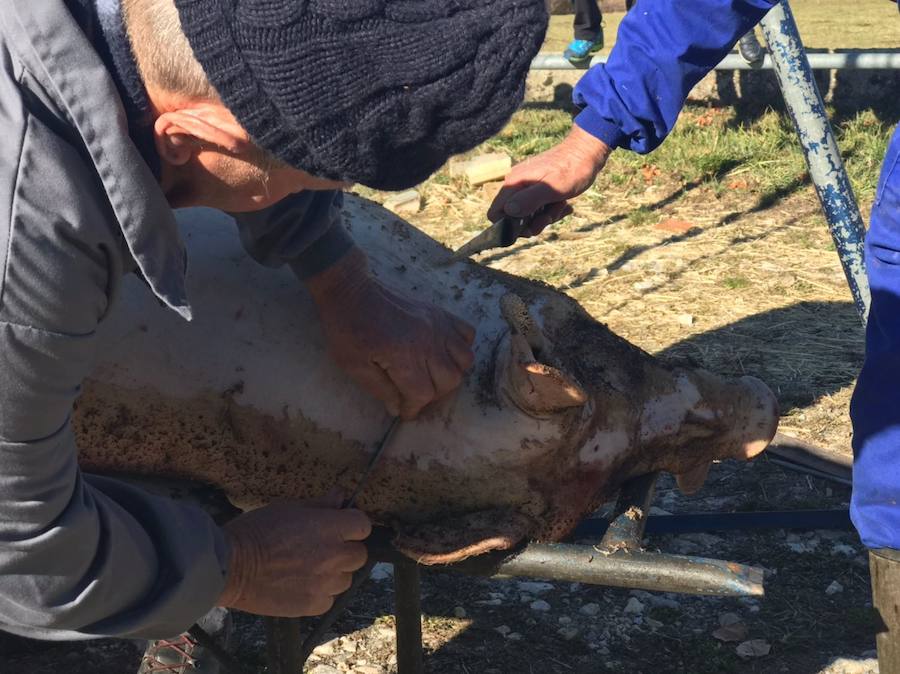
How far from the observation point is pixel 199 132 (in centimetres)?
143

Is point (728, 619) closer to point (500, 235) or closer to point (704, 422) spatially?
point (704, 422)

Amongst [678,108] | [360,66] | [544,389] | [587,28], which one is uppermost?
[360,66]

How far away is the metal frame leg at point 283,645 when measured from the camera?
2182 millimetres

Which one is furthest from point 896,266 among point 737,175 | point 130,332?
point 737,175

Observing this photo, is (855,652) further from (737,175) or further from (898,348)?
(737,175)

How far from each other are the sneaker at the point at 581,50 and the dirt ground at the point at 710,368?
0.44m

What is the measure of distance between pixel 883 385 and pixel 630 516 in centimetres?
56

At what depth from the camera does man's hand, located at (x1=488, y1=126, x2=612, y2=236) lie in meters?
2.71

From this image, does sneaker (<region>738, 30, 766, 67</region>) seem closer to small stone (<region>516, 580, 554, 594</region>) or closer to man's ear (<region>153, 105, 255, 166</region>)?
small stone (<region>516, 580, 554, 594</region>)

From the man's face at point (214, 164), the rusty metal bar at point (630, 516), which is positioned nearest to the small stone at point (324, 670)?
the rusty metal bar at point (630, 516)

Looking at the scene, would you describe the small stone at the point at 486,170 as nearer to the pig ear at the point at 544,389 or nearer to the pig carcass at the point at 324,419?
the pig carcass at the point at 324,419

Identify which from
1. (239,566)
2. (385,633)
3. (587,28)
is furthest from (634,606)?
(587,28)

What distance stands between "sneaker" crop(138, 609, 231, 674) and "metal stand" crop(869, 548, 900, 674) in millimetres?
1452

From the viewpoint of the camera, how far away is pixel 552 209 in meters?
2.76
